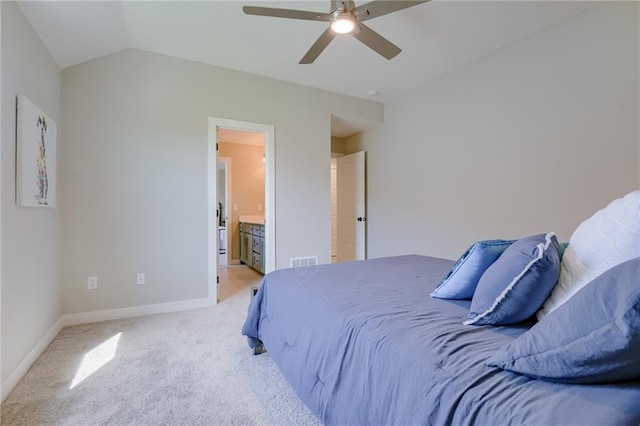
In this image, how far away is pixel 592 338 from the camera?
0.62 meters

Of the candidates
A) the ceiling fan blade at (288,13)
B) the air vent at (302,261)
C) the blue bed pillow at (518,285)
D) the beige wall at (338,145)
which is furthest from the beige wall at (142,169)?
the blue bed pillow at (518,285)

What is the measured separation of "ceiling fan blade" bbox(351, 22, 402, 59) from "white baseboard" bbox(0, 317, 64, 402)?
3.09m

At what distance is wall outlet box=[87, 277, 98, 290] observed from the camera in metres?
2.84

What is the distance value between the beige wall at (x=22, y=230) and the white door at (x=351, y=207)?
151 inches

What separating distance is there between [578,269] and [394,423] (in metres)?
0.80

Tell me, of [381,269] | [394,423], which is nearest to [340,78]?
[381,269]

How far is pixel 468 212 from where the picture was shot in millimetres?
3371

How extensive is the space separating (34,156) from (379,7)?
101 inches

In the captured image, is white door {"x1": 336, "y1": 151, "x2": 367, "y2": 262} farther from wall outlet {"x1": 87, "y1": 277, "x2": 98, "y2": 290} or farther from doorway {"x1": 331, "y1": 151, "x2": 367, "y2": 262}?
wall outlet {"x1": 87, "y1": 277, "x2": 98, "y2": 290}

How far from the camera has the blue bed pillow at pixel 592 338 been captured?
1.92 feet

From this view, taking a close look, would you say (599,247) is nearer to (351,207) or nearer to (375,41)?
(375,41)

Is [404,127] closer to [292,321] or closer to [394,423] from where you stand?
[292,321]

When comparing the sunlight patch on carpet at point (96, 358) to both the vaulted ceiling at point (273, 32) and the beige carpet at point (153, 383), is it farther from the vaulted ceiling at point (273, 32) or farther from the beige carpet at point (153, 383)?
the vaulted ceiling at point (273, 32)

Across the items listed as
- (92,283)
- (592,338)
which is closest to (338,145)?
(92,283)
